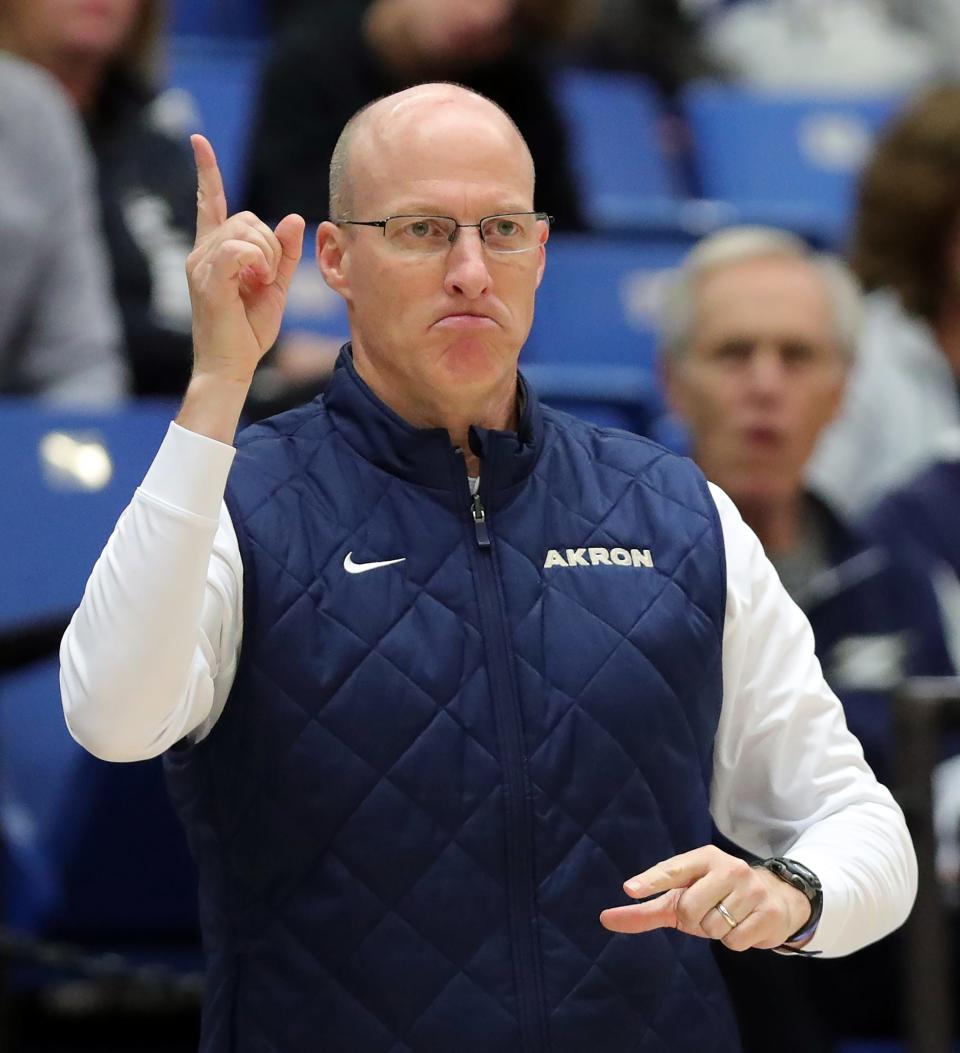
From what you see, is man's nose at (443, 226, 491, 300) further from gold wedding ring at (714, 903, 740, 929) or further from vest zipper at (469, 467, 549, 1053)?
gold wedding ring at (714, 903, 740, 929)

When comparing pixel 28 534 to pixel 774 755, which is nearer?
pixel 774 755

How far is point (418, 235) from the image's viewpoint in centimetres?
178

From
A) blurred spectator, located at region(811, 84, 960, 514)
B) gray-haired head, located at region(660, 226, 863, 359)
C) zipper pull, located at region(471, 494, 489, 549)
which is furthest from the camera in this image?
blurred spectator, located at region(811, 84, 960, 514)

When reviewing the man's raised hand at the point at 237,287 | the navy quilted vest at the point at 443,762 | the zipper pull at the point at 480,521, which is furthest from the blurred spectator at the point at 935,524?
the man's raised hand at the point at 237,287

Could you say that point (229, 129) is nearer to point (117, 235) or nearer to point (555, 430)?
point (117, 235)

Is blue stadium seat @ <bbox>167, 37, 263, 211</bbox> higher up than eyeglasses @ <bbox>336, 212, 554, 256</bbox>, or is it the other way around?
blue stadium seat @ <bbox>167, 37, 263, 211</bbox>

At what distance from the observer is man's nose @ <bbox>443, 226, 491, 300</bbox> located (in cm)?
175

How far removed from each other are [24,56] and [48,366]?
76 cm

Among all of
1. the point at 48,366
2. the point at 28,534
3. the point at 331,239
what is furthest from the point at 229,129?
the point at 331,239

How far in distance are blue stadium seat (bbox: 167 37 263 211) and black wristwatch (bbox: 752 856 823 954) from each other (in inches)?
110

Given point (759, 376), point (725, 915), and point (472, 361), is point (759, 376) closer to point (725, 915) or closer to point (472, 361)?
point (472, 361)

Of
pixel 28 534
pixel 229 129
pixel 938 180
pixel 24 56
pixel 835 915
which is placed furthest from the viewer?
pixel 229 129

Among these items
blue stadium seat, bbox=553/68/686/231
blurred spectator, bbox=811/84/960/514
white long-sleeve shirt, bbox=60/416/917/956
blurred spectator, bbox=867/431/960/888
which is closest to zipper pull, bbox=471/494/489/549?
white long-sleeve shirt, bbox=60/416/917/956

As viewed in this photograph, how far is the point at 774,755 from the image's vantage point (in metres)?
1.87
